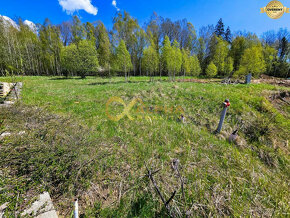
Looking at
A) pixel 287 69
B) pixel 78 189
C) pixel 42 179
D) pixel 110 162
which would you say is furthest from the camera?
pixel 287 69

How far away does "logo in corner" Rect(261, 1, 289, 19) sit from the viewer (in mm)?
7698

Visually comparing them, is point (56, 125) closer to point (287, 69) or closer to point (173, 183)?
point (173, 183)

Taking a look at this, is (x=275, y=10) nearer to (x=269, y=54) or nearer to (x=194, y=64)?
(x=194, y=64)

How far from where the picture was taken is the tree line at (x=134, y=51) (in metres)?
21.0

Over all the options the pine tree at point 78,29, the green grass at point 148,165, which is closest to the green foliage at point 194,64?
the green grass at point 148,165

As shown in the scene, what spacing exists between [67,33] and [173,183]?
1932 inches

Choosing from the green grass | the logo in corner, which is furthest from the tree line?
the green grass

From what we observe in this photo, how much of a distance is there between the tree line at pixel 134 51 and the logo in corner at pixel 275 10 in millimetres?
11884

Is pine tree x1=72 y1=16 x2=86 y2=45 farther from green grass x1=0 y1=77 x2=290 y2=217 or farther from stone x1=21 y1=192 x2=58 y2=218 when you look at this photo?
stone x1=21 y1=192 x2=58 y2=218

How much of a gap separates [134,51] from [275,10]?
27.3 meters

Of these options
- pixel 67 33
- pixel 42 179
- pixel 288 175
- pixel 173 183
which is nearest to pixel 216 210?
pixel 173 183

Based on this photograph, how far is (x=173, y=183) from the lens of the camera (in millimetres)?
2172

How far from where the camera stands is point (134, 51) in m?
31.0

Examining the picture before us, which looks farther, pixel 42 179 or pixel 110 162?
pixel 110 162
